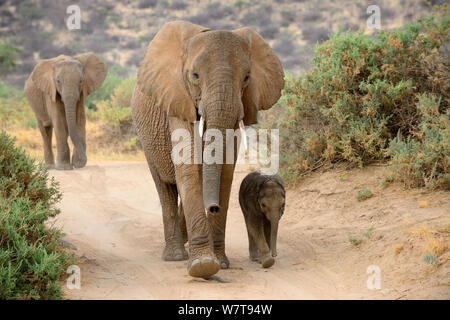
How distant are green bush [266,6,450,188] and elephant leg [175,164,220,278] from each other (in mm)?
3608

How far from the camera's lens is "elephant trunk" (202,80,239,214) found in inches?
210

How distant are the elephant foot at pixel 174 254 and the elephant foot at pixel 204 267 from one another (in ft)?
4.73

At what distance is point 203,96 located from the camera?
546 cm

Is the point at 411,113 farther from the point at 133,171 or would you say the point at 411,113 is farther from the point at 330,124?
the point at 133,171

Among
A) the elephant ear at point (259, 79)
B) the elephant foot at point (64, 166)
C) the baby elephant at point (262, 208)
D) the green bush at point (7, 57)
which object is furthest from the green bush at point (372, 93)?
the green bush at point (7, 57)

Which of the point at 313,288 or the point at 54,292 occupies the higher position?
the point at 54,292

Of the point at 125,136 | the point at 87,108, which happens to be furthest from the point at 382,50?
the point at 87,108

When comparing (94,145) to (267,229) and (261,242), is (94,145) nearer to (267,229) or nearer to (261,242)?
(267,229)

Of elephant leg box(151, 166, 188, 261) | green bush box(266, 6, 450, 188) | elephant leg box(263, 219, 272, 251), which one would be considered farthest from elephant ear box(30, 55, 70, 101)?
elephant leg box(263, 219, 272, 251)

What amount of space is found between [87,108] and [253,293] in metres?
15.9

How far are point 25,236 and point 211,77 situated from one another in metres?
2.22

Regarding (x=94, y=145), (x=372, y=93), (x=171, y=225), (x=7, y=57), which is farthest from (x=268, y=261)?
(x=7, y=57)

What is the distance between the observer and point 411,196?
762 cm

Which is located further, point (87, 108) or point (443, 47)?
point (87, 108)
